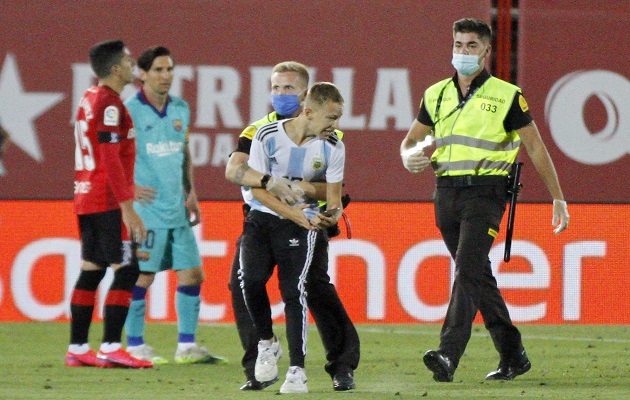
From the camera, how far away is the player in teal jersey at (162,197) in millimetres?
8156

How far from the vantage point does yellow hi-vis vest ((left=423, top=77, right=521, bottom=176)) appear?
6852 mm

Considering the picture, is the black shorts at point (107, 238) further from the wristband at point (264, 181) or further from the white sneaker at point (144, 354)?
the wristband at point (264, 181)

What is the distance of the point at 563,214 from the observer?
684cm

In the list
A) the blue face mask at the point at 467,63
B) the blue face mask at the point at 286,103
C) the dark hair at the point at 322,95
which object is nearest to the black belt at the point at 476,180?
the blue face mask at the point at 467,63

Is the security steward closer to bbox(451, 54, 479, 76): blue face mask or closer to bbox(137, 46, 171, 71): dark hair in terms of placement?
bbox(451, 54, 479, 76): blue face mask

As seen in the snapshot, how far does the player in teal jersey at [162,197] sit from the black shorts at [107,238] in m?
0.45

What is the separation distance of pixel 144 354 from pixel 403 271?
286 cm

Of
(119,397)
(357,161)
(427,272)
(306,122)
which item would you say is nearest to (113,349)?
(119,397)

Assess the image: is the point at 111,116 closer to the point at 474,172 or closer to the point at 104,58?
the point at 104,58

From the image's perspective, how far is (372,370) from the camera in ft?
24.9

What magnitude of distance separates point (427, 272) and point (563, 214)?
11.7 feet

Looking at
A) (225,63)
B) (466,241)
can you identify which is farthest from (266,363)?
(225,63)

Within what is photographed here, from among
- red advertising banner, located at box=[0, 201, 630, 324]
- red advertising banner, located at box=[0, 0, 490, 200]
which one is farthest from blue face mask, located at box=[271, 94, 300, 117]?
red advertising banner, located at box=[0, 0, 490, 200]

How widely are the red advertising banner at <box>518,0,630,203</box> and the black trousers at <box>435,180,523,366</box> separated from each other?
6943mm
